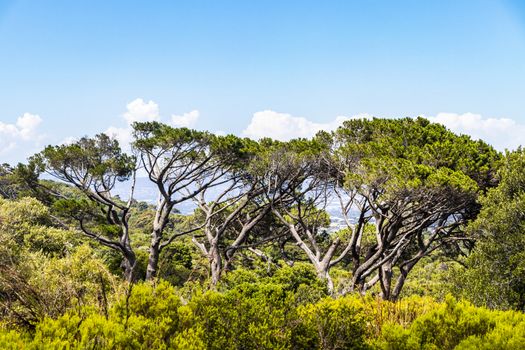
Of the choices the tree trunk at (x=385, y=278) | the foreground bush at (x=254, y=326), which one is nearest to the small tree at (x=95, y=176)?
the tree trunk at (x=385, y=278)

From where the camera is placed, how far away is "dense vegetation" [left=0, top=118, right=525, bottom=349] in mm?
5000

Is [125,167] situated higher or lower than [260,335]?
higher

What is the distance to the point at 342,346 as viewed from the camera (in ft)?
20.0

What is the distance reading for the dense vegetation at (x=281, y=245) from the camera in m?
5.00

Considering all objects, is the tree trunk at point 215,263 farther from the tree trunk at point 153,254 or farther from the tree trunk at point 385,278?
the tree trunk at point 385,278

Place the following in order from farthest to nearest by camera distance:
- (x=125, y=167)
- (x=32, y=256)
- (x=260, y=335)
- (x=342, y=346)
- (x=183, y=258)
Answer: (x=183, y=258)
(x=125, y=167)
(x=32, y=256)
(x=342, y=346)
(x=260, y=335)

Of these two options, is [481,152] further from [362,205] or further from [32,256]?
[32,256]

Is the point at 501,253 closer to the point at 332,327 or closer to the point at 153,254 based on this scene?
the point at 332,327

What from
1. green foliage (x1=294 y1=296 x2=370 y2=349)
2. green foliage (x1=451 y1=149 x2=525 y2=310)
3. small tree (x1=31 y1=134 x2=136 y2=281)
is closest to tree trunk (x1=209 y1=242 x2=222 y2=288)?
small tree (x1=31 y1=134 x2=136 y2=281)

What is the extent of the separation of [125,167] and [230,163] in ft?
16.8

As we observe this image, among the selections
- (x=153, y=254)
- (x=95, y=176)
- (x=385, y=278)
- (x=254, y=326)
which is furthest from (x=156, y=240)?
(x=254, y=326)

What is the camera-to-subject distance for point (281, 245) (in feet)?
66.5

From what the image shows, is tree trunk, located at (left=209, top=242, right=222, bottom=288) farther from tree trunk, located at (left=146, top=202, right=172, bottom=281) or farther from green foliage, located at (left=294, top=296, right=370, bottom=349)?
green foliage, located at (left=294, top=296, right=370, bottom=349)

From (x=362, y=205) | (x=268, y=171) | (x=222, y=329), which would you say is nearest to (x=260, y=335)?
(x=222, y=329)
